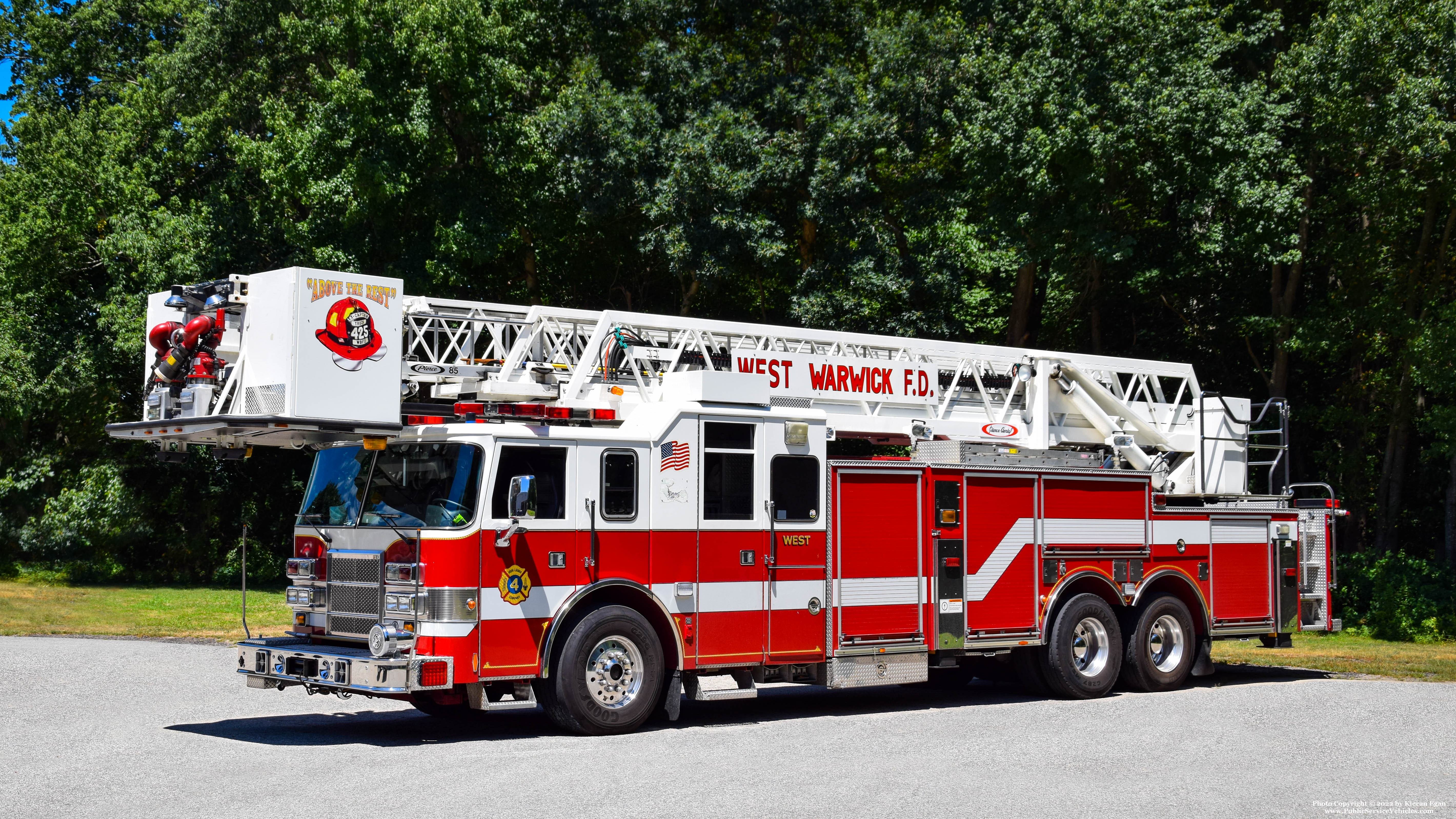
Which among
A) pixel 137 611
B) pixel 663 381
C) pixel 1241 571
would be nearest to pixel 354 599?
pixel 663 381

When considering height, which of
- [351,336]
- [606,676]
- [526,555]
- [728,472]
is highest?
[351,336]

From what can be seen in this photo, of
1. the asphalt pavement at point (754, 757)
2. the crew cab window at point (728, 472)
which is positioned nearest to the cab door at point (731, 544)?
the crew cab window at point (728, 472)

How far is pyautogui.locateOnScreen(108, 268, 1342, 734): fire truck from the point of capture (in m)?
10.6

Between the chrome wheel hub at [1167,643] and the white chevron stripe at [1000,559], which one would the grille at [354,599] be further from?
the chrome wheel hub at [1167,643]

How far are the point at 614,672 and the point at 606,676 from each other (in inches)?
4.2

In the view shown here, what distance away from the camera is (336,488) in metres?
11.8

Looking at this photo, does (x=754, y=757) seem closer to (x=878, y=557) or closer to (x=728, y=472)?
(x=728, y=472)

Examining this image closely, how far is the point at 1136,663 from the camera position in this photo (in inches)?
587

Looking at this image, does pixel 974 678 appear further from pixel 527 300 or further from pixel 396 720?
pixel 527 300

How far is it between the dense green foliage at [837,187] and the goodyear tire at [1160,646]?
10089 mm

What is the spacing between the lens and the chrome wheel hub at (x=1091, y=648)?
14.6 m

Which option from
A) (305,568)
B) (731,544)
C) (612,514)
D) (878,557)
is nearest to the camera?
(612,514)

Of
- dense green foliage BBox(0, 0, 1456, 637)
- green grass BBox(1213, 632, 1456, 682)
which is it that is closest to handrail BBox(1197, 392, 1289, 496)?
green grass BBox(1213, 632, 1456, 682)

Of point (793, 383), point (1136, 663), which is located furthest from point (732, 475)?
point (1136, 663)
